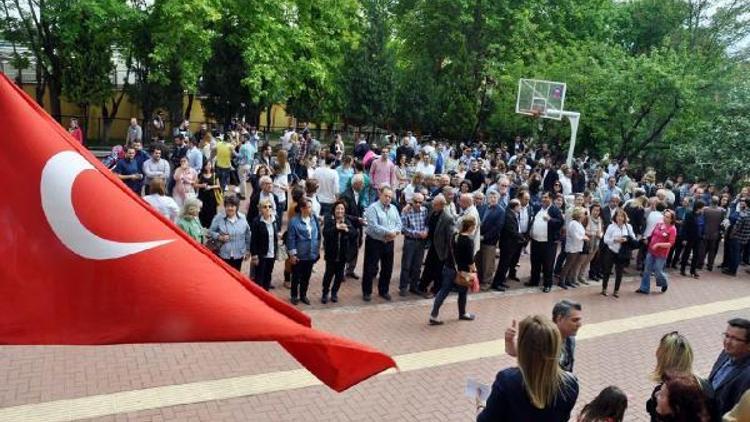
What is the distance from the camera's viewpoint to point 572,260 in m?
12.3

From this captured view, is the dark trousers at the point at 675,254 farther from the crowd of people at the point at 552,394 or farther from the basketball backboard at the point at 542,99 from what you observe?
the crowd of people at the point at 552,394

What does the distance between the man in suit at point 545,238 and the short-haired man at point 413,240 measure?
214cm

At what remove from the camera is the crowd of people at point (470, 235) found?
4.03 meters

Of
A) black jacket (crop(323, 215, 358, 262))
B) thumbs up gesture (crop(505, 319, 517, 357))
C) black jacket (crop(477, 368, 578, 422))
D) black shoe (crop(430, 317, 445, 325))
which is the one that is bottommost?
black shoe (crop(430, 317, 445, 325))

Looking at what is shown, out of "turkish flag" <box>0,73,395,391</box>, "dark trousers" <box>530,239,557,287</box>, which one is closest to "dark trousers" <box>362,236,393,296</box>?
"dark trousers" <box>530,239,557,287</box>

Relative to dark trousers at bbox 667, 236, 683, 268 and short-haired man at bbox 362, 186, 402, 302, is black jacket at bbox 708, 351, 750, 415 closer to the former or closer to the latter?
short-haired man at bbox 362, 186, 402, 302

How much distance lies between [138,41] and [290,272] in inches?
672

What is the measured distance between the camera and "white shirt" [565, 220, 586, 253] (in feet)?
38.8

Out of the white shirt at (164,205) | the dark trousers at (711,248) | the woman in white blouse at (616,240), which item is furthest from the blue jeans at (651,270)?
the white shirt at (164,205)

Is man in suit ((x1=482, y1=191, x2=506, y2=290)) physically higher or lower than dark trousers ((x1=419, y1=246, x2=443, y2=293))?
higher

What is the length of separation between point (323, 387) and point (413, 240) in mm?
3965

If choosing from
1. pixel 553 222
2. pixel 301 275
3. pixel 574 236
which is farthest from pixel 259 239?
pixel 574 236

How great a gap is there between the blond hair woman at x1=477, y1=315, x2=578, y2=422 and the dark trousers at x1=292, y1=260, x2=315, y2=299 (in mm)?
5911

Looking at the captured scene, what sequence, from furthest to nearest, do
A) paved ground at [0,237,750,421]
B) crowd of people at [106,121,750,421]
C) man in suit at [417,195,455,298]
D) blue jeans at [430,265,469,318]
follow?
1. man in suit at [417,195,455,298]
2. blue jeans at [430,265,469,318]
3. paved ground at [0,237,750,421]
4. crowd of people at [106,121,750,421]
